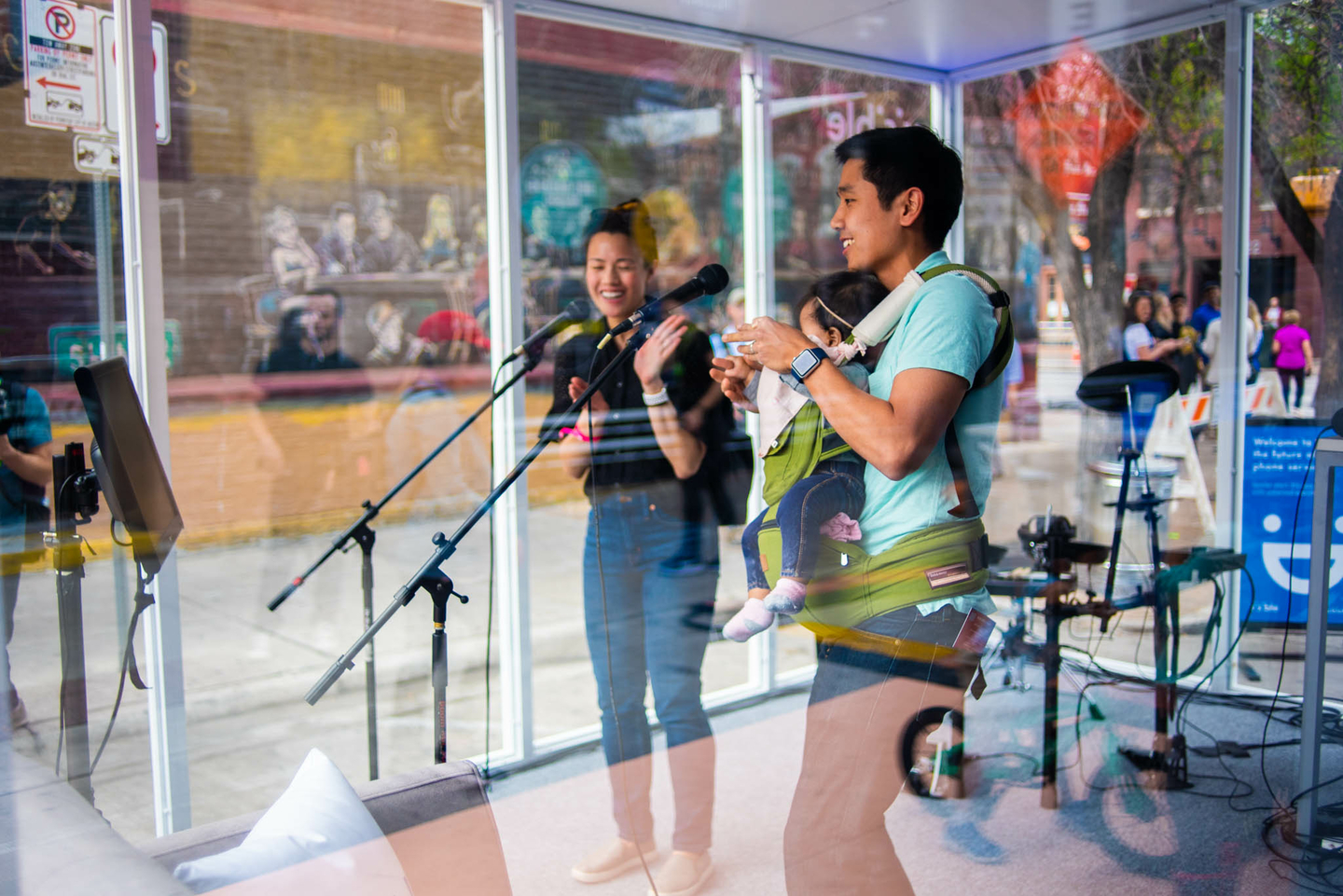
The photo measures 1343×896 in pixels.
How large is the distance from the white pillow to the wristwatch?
855 mm

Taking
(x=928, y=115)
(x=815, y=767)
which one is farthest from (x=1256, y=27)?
(x=815, y=767)

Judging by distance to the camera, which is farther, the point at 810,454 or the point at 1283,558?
the point at 1283,558

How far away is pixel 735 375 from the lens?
175cm

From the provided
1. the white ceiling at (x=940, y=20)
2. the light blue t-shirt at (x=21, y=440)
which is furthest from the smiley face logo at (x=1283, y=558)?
the light blue t-shirt at (x=21, y=440)

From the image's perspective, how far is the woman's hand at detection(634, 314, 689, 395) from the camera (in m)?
2.11

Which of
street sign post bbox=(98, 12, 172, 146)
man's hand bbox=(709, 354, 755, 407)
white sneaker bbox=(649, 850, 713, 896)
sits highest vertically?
street sign post bbox=(98, 12, 172, 146)

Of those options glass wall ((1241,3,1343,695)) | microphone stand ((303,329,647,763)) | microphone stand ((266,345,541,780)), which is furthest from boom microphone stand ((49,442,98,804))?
glass wall ((1241,3,1343,695))

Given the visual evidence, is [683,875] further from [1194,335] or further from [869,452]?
[1194,335]

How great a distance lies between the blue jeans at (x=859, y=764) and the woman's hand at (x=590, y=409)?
0.89 metres

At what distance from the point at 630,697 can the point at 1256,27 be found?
227cm

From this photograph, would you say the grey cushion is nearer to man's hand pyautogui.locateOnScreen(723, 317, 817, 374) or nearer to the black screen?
the black screen

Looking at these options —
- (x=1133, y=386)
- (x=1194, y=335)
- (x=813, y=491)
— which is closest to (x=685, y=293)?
(x=813, y=491)

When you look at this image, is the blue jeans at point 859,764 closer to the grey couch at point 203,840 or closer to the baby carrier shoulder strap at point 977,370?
the baby carrier shoulder strap at point 977,370

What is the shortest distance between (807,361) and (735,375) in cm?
31
